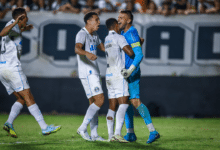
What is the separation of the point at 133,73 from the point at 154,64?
491 centimetres

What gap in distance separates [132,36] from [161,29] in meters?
5.14

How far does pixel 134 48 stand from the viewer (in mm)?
4383

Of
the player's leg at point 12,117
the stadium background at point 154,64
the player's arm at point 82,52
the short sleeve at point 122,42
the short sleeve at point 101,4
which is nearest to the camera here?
the player's arm at point 82,52

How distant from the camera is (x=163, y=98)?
9125 millimetres

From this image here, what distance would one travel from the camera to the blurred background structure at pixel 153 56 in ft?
29.8

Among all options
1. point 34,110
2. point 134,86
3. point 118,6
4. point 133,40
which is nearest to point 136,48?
point 133,40

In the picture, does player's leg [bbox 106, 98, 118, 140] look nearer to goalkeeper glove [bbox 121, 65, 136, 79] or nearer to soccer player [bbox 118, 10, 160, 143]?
soccer player [bbox 118, 10, 160, 143]

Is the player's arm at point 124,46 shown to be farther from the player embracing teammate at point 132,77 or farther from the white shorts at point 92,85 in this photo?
the white shorts at point 92,85

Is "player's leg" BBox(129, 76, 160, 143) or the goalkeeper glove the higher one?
the goalkeeper glove

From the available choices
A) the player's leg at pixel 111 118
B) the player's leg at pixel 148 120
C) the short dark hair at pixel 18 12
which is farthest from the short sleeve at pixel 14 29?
the player's leg at pixel 148 120

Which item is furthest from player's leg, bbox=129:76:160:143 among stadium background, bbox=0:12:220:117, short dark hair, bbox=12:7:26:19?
stadium background, bbox=0:12:220:117

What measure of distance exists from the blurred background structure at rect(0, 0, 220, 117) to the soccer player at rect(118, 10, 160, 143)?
4.60 m

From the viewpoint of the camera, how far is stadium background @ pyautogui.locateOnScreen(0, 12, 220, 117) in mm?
9086

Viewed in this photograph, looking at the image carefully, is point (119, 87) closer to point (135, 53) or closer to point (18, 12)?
point (135, 53)
